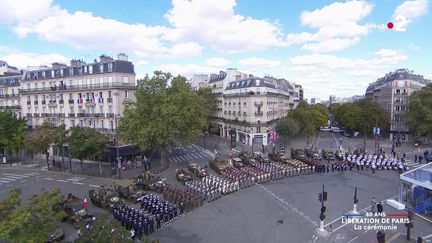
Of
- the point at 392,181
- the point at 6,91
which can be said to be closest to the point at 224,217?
the point at 392,181

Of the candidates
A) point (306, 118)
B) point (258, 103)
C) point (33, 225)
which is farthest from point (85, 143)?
point (306, 118)

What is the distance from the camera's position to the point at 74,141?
35.1 meters

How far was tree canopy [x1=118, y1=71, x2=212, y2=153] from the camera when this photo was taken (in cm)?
3516

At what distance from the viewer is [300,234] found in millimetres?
18656

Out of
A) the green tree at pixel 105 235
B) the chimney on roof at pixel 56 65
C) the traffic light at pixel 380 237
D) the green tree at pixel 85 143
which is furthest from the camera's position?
the chimney on roof at pixel 56 65

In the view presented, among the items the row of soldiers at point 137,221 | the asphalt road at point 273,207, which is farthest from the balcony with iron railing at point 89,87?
the row of soldiers at point 137,221

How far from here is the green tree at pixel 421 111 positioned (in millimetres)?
51006

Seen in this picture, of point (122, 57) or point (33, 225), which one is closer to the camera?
point (33, 225)

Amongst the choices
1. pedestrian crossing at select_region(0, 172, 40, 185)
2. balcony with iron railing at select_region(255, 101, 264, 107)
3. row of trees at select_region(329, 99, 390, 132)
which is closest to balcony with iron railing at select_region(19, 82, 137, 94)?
pedestrian crossing at select_region(0, 172, 40, 185)

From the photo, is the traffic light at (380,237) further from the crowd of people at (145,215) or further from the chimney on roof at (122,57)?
the chimney on roof at (122,57)

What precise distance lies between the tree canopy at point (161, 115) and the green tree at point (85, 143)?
111 inches

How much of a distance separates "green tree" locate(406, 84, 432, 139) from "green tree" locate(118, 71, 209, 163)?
40995 mm

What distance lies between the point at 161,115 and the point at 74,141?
36.4 feet

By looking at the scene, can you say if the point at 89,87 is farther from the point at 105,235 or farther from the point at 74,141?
the point at 105,235
